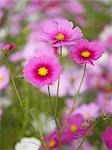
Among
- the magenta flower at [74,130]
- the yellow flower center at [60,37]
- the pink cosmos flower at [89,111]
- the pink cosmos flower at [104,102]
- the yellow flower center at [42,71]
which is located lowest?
the pink cosmos flower at [104,102]

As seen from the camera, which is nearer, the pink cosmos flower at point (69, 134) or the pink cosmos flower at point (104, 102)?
the pink cosmos flower at point (69, 134)

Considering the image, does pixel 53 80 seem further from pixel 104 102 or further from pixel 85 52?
Result: pixel 104 102

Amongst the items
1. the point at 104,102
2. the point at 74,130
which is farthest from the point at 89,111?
the point at 74,130

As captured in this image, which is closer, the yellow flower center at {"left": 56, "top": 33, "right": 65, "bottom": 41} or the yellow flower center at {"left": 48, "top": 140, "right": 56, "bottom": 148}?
the yellow flower center at {"left": 56, "top": 33, "right": 65, "bottom": 41}

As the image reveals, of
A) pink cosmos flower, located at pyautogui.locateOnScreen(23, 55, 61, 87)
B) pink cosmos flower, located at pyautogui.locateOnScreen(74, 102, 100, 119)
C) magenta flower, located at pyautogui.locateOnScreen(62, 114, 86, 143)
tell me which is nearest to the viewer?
pink cosmos flower, located at pyautogui.locateOnScreen(23, 55, 61, 87)

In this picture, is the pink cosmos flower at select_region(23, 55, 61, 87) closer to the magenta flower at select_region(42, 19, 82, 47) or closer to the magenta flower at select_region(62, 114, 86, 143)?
the magenta flower at select_region(42, 19, 82, 47)

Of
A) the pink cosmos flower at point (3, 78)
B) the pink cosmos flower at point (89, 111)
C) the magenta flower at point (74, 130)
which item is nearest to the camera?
the magenta flower at point (74, 130)

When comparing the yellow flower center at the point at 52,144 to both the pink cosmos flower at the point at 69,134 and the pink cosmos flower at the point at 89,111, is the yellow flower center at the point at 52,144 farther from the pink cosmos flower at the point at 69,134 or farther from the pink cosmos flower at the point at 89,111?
the pink cosmos flower at the point at 89,111

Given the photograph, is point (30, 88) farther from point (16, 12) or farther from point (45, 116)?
point (16, 12)

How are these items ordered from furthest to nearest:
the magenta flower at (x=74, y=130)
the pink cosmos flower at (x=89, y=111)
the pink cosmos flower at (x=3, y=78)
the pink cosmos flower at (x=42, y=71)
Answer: the pink cosmos flower at (x=3, y=78) → the pink cosmos flower at (x=89, y=111) → the magenta flower at (x=74, y=130) → the pink cosmos flower at (x=42, y=71)

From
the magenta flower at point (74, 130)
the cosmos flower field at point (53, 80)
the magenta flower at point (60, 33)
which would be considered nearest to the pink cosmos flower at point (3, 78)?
the cosmos flower field at point (53, 80)

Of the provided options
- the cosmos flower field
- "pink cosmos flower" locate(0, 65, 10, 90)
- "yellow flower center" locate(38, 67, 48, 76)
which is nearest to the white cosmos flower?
the cosmos flower field
